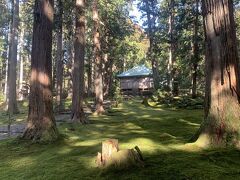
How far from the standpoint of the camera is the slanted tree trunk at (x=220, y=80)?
26.2 ft

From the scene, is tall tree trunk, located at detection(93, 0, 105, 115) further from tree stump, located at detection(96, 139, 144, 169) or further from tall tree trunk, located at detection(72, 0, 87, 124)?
tree stump, located at detection(96, 139, 144, 169)

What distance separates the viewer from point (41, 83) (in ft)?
36.2

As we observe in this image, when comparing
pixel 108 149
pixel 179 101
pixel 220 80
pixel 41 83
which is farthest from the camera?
pixel 179 101

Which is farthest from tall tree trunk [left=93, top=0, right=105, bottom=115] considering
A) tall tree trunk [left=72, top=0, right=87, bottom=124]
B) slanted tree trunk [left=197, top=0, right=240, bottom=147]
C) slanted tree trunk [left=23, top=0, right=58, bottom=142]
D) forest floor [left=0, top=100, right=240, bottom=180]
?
slanted tree trunk [left=197, top=0, right=240, bottom=147]

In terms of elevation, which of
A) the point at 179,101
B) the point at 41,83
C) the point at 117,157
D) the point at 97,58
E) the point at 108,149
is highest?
the point at 97,58

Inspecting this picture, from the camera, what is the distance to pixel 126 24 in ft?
146

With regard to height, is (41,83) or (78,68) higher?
(78,68)

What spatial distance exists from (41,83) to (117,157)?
17.2 ft

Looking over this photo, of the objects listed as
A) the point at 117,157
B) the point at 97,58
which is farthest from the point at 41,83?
the point at 97,58

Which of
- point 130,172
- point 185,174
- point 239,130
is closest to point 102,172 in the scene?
point 130,172

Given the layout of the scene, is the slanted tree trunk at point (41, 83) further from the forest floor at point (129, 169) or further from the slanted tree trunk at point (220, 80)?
the slanted tree trunk at point (220, 80)

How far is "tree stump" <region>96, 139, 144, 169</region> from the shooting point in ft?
21.9

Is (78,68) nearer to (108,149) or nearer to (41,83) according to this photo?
(41,83)

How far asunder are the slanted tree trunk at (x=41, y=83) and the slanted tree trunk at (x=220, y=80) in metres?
4.99
